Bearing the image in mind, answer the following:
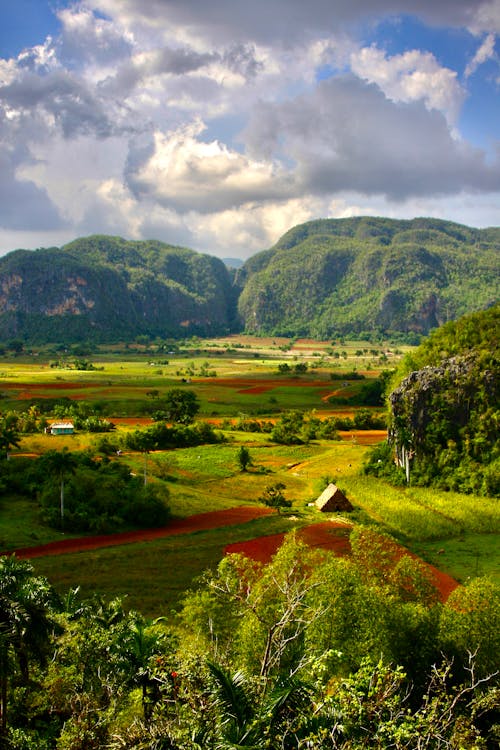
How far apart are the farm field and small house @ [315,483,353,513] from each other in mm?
829

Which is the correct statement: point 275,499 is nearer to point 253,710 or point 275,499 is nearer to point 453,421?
point 453,421

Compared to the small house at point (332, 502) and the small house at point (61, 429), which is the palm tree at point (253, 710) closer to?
the small house at point (332, 502)

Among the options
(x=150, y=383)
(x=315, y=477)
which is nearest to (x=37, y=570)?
(x=315, y=477)

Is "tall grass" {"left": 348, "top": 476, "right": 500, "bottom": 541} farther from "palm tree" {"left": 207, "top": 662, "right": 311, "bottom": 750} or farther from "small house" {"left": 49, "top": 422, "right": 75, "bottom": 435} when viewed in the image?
"small house" {"left": 49, "top": 422, "right": 75, "bottom": 435}

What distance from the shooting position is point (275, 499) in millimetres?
44406

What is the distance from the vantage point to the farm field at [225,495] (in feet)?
101

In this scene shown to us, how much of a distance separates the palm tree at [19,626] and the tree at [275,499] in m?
27.5

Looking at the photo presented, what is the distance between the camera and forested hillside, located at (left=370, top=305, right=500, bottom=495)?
48156mm

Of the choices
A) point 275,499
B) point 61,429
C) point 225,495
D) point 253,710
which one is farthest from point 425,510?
point 61,429

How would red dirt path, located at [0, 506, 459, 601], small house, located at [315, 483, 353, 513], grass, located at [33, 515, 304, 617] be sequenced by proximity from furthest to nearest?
small house, located at [315, 483, 353, 513], red dirt path, located at [0, 506, 459, 601], grass, located at [33, 515, 304, 617]

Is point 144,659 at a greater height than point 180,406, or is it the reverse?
point 144,659

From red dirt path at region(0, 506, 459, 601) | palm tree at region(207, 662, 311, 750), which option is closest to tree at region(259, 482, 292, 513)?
red dirt path at region(0, 506, 459, 601)

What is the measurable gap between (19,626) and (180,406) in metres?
68.0

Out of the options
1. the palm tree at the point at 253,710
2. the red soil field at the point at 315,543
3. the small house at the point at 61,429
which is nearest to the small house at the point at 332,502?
the red soil field at the point at 315,543
